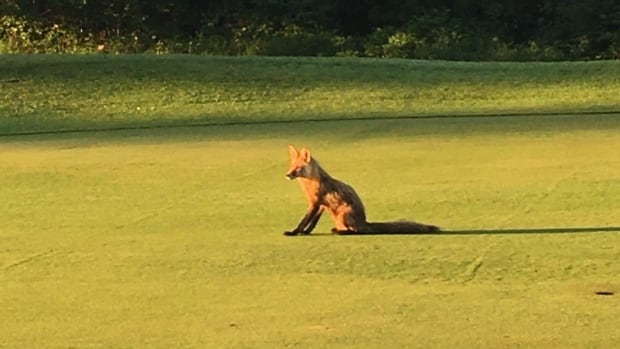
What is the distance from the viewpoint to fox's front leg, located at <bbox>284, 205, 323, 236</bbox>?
674 cm

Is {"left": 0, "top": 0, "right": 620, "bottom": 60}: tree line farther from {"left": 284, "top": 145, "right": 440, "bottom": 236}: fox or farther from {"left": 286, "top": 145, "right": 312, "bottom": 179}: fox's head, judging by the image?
{"left": 284, "top": 145, "right": 440, "bottom": 236}: fox

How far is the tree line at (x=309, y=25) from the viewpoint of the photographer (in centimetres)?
2378

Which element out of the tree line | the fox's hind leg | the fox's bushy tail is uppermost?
the fox's bushy tail

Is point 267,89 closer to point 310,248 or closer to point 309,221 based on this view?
point 309,221

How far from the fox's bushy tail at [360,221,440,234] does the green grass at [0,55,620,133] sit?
5.88 metres

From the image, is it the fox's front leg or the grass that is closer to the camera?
the grass

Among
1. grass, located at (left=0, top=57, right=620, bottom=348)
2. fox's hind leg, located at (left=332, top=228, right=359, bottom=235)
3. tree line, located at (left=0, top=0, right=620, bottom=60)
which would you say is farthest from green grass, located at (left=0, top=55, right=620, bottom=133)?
tree line, located at (left=0, top=0, right=620, bottom=60)

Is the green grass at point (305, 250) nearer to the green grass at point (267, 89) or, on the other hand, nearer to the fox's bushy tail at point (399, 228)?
the fox's bushy tail at point (399, 228)

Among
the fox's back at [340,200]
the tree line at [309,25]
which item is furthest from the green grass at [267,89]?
the tree line at [309,25]

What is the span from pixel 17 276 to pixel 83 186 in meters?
2.79

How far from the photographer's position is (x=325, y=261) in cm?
613

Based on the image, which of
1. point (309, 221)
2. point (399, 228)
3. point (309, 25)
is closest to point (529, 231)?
point (399, 228)

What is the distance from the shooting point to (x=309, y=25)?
25.2m

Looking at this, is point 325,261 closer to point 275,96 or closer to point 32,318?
point 32,318
